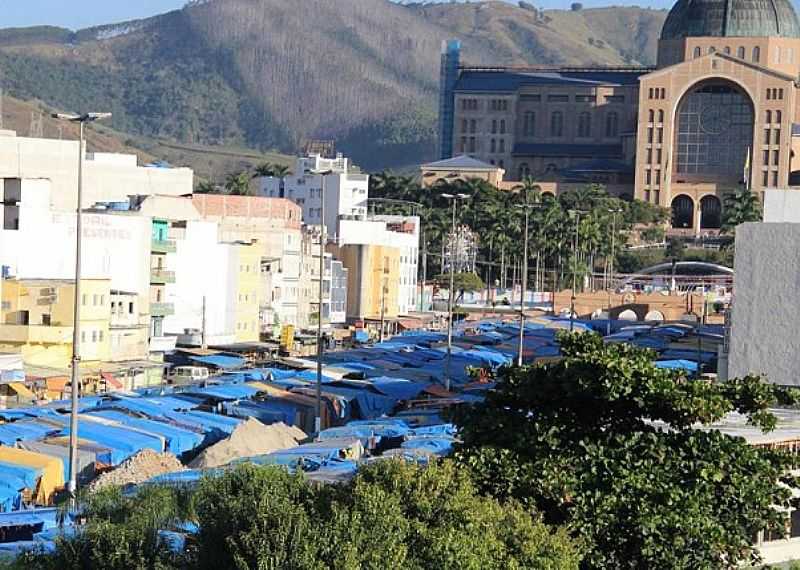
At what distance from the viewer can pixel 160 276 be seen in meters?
83.5

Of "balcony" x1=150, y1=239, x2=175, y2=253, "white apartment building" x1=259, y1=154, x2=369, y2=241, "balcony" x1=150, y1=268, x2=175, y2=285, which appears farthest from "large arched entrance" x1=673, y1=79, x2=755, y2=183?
"balcony" x1=150, y1=268, x2=175, y2=285

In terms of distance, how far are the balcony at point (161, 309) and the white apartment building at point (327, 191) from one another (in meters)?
38.9

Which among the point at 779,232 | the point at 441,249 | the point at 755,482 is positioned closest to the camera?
the point at 755,482

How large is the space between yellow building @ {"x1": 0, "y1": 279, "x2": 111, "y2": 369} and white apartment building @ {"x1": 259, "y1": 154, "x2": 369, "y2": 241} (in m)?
50.2

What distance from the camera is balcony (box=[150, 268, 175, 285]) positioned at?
8275cm

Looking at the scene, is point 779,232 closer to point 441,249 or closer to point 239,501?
point 239,501

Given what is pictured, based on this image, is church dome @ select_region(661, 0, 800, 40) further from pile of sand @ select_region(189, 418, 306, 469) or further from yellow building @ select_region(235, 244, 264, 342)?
pile of sand @ select_region(189, 418, 306, 469)

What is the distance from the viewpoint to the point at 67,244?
76312mm

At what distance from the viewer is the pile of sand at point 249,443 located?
45.3m

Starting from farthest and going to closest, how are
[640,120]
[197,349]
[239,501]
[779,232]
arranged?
1. [640,120]
2. [197,349]
3. [779,232]
4. [239,501]

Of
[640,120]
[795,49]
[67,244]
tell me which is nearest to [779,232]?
[67,244]

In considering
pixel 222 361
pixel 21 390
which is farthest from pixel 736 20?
pixel 21 390

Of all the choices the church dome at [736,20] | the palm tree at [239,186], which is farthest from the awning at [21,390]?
the church dome at [736,20]

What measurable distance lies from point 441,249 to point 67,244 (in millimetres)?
73717
